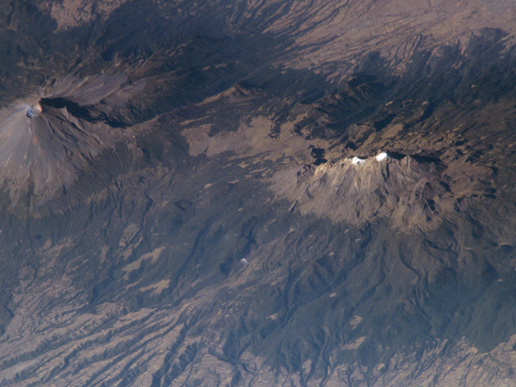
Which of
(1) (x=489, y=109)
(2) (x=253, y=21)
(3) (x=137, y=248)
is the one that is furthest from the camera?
(2) (x=253, y=21)

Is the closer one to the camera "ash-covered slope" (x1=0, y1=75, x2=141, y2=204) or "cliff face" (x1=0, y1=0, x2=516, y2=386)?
"cliff face" (x1=0, y1=0, x2=516, y2=386)

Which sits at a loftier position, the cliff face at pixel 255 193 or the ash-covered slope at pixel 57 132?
the ash-covered slope at pixel 57 132

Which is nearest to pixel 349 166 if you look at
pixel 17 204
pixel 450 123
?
pixel 450 123

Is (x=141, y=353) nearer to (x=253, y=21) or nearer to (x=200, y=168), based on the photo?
(x=200, y=168)

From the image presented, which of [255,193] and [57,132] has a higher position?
[57,132]

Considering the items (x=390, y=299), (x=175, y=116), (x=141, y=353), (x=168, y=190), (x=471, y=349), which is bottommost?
(x=471, y=349)

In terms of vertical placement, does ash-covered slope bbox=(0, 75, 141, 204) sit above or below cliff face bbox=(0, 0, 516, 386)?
above

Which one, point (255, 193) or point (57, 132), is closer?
point (255, 193)

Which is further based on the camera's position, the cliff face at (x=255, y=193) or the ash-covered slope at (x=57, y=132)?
the ash-covered slope at (x=57, y=132)
